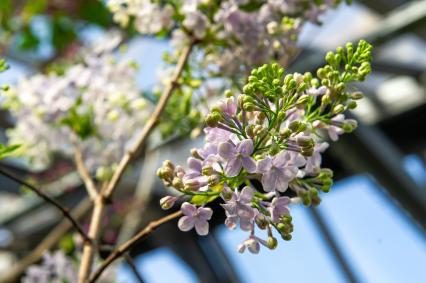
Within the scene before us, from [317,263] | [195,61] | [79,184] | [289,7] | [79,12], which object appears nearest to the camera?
[289,7]

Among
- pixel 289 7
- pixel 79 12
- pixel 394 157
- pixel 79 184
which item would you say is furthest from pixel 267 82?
pixel 79 184

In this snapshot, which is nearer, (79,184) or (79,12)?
(79,12)

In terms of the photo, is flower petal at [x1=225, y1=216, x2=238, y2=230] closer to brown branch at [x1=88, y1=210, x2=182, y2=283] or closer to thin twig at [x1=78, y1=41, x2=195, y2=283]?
brown branch at [x1=88, y1=210, x2=182, y2=283]

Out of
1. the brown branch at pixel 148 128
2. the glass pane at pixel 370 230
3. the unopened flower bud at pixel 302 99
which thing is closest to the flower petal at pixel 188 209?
the unopened flower bud at pixel 302 99

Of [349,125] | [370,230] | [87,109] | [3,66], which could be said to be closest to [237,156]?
[349,125]

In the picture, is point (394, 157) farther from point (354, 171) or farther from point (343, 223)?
point (343, 223)

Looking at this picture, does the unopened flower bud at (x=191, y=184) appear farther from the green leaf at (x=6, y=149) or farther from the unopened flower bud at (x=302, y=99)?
the green leaf at (x=6, y=149)

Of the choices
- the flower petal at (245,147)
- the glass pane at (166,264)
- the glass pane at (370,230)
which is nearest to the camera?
the flower petal at (245,147)

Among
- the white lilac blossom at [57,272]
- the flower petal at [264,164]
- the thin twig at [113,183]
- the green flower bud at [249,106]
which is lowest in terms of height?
the white lilac blossom at [57,272]

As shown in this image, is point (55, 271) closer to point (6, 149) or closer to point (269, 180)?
point (6, 149)
